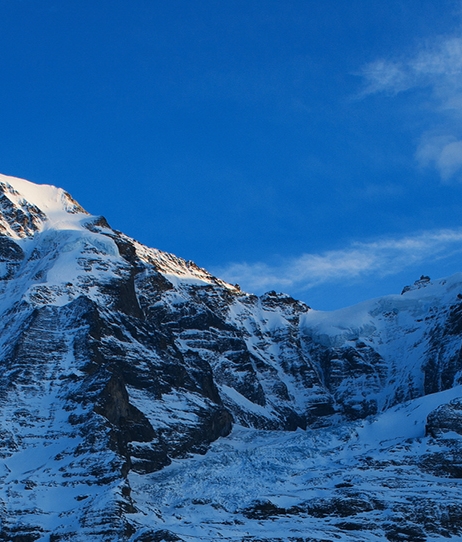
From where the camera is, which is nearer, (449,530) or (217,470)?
(449,530)

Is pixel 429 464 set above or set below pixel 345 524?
above

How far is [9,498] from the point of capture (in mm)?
180500

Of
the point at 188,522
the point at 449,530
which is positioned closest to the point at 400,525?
the point at 449,530

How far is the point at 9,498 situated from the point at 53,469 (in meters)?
11.7

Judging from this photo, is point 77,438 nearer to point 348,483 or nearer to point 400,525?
point 348,483

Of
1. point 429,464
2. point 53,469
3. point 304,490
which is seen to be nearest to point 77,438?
point 53,469

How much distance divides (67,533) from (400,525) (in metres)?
46.8

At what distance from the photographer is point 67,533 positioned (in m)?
170

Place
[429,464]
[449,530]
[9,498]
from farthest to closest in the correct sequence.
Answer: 1. [429,464]
2. [9,498]
3. [449,530]

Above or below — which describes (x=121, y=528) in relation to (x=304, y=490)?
below

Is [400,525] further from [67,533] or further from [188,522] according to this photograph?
[67,533]

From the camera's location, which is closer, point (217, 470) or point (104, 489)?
point (104, 489)

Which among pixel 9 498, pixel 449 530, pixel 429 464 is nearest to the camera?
pixel 449 530

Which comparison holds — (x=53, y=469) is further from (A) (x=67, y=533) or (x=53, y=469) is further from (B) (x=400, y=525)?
(B) (x=400, y=525)
